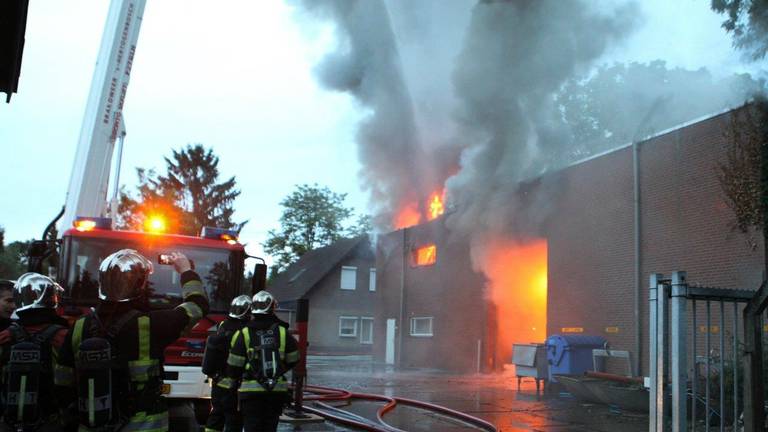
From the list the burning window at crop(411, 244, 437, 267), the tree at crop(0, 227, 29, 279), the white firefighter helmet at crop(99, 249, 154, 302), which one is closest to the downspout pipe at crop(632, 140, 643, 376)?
the burning window at crop(411, 244, 437, 267)

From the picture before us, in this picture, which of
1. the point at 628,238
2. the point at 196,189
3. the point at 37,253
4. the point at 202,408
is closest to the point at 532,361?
the point at 628,238

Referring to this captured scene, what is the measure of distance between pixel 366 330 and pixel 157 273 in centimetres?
2686

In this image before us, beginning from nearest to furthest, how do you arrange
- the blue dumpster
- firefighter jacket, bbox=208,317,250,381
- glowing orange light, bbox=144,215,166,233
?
firefighter jacket, bbox=208,317,250,381
glowing orange light, bbox=144,215,166,233
the blue dumpster

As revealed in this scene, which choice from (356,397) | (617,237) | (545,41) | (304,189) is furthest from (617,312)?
(304,189)

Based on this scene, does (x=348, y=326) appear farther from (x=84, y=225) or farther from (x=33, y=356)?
(x=33, y=356)

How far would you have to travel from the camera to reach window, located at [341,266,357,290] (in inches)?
1305

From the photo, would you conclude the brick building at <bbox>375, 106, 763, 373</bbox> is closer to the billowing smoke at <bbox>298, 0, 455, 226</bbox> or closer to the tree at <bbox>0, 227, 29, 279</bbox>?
the billowing smoke at <bbox>298, 0, 455, 226</bbox>

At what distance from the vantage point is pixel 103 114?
32.0 feet

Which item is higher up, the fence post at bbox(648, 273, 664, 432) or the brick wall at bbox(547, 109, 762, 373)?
the brick wall at bbox(547, 109, 762, 373)

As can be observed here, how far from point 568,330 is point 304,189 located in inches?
1416

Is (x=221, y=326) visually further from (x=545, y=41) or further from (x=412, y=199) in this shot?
(x=412, y=199)

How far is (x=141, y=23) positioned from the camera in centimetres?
1031

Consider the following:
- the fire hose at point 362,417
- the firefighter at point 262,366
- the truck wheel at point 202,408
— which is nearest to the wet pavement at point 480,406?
the fire hose at point 362,417

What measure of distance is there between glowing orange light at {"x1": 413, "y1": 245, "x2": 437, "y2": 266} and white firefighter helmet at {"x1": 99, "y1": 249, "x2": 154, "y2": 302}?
802 inches
